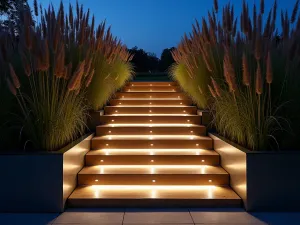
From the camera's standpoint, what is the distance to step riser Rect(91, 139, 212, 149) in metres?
4.20

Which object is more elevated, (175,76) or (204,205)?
(175,76)

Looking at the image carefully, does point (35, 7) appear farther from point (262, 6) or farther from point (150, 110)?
point (262, 6)

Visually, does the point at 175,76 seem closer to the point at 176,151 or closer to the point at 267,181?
the point at 176,151

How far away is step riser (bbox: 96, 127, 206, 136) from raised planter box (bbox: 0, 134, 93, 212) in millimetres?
1654

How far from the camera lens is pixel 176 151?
408 centimetres

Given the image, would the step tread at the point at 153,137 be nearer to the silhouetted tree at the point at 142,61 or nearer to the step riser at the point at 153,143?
the step riser at the point at 153,143

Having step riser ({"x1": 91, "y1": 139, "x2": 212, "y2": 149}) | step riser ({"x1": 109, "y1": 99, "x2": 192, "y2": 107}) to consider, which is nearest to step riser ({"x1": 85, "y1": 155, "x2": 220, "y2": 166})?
step riser ({"x1": 91, "y1": 139, "x2": 212, "y2": 149})

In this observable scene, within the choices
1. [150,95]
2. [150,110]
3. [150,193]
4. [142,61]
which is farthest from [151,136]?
[142,61]

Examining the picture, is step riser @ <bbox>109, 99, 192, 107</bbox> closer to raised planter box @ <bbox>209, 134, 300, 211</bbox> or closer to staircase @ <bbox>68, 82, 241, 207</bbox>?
staircase @ <bbox>68, 82, 241, 207</bbox>

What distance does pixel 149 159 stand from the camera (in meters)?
3.84

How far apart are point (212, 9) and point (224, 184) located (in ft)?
8.46

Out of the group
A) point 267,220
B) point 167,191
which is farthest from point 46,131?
point 267,220

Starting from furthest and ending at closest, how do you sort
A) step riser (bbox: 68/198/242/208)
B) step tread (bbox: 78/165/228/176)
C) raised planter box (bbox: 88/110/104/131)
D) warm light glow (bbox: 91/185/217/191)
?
1. raised planter box (bbox: 88/110/104/131)
2. step tread (bbox: 78/165/228/176)
3. warm light glow (bbox: 91/185/217/191)
4. step riser (bbox: 68/198/242/208)

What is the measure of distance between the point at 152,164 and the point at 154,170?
24 cm
